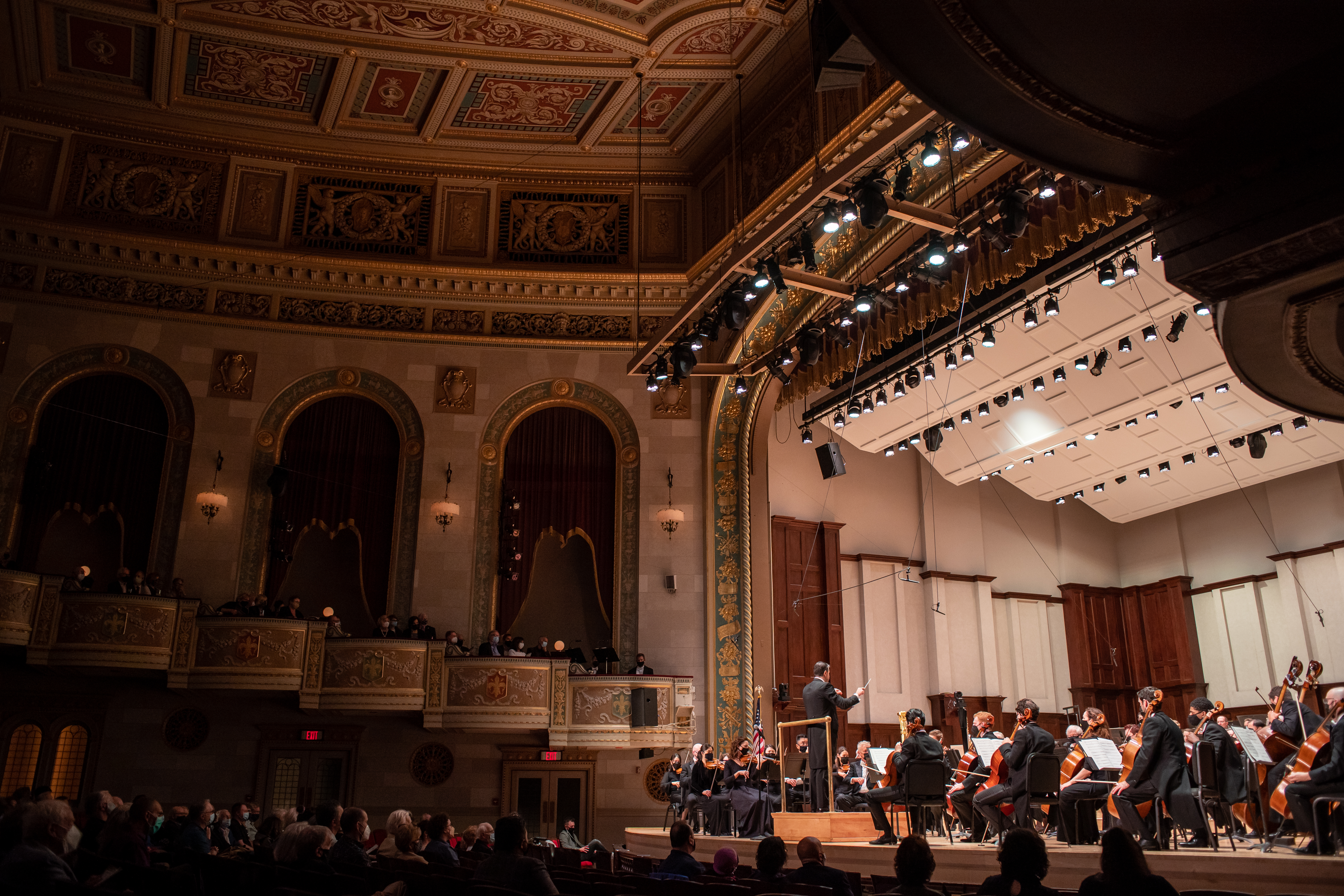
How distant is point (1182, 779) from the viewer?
7.71 meters

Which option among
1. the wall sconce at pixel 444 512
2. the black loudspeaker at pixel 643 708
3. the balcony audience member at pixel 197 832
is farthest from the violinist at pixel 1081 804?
the wall sconce at pixel 444 512

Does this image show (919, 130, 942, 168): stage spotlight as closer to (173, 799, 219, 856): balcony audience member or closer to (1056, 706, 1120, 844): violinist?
(1056, 706, 1120, 844): violinist

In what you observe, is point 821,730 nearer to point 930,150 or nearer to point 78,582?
point 930,150

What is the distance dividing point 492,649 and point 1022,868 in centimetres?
1201

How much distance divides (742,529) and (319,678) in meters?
6.87

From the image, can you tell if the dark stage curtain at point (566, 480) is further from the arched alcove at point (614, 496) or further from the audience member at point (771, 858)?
the audience member at point (771, 858)

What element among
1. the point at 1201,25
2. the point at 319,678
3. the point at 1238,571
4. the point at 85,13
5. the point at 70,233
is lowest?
the point at 319,678

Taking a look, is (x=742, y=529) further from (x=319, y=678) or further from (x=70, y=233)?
(x=70, y=233)

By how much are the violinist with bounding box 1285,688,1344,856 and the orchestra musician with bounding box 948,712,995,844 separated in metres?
2.82

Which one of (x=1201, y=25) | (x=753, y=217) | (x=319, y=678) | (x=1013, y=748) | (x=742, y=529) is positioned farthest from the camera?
(x=742, y=529)

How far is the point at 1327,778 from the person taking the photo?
22.1 ft

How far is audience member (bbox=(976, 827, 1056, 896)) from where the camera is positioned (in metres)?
3.96

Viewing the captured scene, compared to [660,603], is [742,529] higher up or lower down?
higher up

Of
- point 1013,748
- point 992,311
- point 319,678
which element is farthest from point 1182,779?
point 319,678
